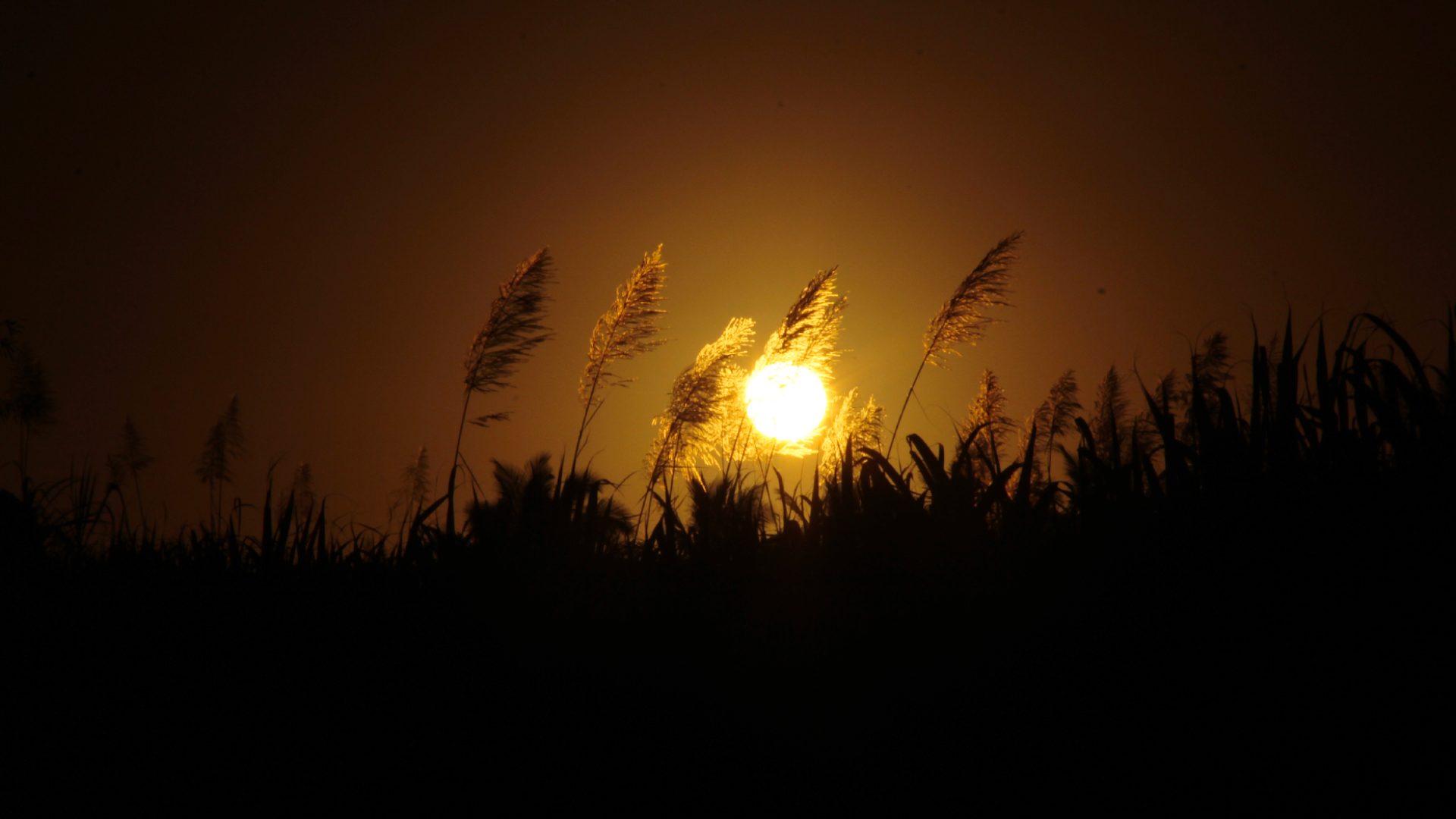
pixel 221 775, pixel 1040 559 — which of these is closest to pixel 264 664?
pixel 221 775

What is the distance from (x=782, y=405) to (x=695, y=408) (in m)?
0.57

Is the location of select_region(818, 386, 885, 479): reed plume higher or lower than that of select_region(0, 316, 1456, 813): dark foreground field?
higher

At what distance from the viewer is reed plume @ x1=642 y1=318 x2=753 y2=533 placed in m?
4.54

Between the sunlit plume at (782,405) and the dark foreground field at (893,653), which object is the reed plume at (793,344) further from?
the dark foreground field at (893,653)

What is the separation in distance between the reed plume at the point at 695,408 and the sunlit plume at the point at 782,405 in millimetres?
173

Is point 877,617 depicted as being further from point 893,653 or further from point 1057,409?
point 1057,409

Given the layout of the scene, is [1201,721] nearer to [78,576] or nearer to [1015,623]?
[1015,623]

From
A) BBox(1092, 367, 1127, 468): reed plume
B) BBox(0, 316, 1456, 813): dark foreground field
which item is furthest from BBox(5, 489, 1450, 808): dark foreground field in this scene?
BBox(1092, 367, 1127, 468): reed plume

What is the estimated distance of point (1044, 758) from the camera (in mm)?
1385

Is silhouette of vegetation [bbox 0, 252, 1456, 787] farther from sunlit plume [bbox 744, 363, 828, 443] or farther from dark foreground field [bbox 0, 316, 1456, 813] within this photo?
sunlit plume [bbox 744, 363, 828, 443]

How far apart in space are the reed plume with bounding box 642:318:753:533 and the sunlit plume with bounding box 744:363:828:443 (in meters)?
0.17

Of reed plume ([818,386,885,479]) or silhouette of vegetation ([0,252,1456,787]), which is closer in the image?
silhouette of vegetation ([0,252,1456,787])

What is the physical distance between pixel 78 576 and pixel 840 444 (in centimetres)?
348

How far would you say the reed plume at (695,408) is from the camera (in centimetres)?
454
